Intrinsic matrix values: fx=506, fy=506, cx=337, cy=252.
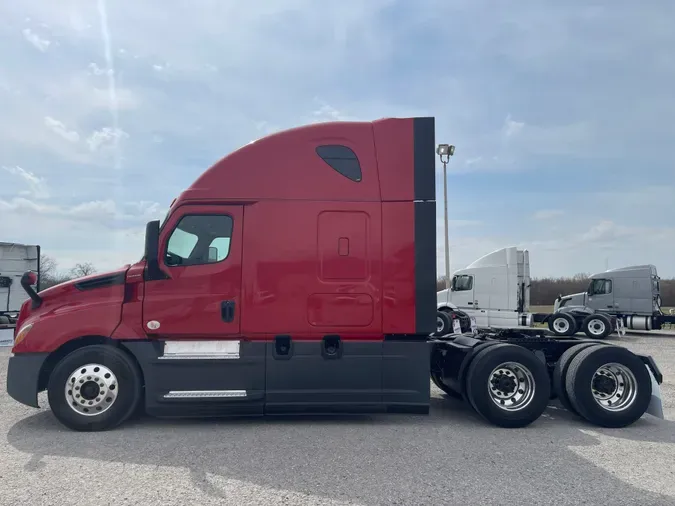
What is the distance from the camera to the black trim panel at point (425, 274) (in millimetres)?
6105

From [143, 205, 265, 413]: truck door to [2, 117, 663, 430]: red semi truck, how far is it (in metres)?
0.02

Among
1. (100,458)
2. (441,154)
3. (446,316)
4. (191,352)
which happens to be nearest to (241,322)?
(191,352)

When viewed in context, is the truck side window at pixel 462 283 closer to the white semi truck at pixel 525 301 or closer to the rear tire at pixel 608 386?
the white semi truck at pixel 525 301

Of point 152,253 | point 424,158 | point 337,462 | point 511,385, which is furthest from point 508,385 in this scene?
point 152,253

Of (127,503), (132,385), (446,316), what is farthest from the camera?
(446,316)

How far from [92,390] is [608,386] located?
6457mm

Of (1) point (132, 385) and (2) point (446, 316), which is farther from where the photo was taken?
(2) point (446, 316)

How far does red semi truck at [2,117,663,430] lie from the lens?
19.7ft

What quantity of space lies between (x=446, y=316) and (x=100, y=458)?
1487cm

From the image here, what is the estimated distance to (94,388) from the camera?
19.6 feet

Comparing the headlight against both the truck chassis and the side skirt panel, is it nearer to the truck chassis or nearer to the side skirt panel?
the side skirt panel

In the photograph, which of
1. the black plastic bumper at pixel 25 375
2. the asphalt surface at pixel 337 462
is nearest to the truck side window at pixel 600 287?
the asphalt surface at pixel 337 462

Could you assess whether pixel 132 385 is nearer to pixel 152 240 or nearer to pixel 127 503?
pixel 152 240

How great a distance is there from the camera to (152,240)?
603 centimetres
